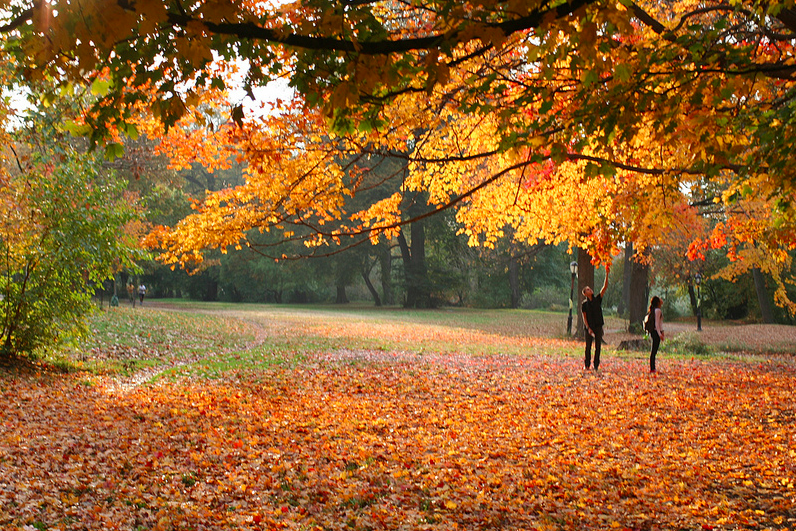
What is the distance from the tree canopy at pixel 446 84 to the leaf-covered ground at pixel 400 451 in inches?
97.1

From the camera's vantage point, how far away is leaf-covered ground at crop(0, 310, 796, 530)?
435 centimetres

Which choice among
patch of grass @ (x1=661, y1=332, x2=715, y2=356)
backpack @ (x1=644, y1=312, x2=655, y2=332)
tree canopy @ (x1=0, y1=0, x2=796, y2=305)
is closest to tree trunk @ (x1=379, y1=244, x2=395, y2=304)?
patch of grass @ (x1=661, y1=332, x2=715, y2=356)

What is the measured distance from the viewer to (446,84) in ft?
14.1

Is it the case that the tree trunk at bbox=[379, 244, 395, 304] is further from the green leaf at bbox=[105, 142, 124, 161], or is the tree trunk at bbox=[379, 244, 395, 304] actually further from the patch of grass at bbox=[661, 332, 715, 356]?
the green leaf at bbox=[105, 142, 124, 161]

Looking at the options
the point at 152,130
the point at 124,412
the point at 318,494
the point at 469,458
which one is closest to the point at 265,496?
the point at 318,494

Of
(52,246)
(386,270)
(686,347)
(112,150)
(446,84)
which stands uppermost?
(386,270)

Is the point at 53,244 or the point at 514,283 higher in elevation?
the point at 514,283

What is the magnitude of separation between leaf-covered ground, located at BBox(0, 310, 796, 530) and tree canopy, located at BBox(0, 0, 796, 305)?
2467 millimetres

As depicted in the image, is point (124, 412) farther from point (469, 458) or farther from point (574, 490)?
point (574, 490)

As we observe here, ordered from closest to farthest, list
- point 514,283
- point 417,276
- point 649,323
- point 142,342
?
point 649,323, point 142,342, point 417,276, point 514,283

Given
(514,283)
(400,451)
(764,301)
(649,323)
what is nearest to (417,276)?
(514,283)

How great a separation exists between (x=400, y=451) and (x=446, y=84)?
3780 millimetres

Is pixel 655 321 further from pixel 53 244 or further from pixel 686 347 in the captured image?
pixel 53 244

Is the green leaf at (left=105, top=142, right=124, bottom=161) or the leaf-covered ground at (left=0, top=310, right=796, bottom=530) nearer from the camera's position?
the green leaf at (left=105, top=142, right=124, bottom=161)
